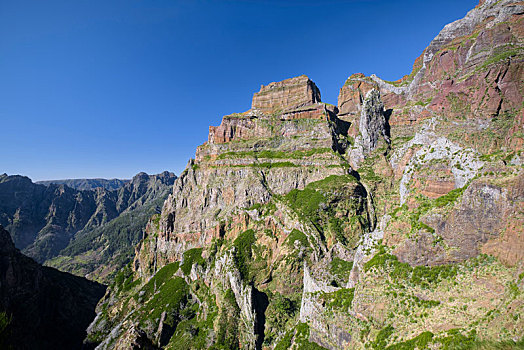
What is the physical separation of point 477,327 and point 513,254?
9570 mm

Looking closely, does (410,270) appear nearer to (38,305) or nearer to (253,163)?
(253,163)

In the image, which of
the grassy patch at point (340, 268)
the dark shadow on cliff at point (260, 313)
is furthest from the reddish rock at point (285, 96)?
the dark shadow on cliff at point (260, 313)

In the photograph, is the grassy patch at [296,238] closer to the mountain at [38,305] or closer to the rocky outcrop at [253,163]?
the rocky outcrop at [253,163]

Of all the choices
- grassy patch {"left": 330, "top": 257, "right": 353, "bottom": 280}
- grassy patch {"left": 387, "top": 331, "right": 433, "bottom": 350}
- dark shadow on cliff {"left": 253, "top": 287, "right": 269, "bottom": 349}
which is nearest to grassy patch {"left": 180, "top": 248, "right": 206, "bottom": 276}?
dark shadow on cliff {"left": 253, "top": 287, "right": 269, "bottom": 349}

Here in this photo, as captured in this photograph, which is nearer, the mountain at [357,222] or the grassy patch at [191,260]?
the mountain at [357,222]

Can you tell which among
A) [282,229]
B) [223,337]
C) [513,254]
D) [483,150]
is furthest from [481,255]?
[223,337]

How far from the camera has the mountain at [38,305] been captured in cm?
7750

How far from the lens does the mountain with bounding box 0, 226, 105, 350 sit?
77500mm

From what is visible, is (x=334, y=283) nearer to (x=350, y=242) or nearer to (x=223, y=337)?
(x=350, y=242)

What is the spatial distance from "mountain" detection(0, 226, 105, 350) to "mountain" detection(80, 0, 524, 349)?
11.0 meters

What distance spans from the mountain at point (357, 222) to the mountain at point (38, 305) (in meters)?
11.0

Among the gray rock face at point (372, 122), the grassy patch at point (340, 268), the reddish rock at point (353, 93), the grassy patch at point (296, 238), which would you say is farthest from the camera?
the reddish rock at point (353, 93)

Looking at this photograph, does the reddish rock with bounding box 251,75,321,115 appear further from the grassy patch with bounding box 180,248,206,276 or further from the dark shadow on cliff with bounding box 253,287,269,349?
the dark shadow on cliff with bounding box 253,287,269,349

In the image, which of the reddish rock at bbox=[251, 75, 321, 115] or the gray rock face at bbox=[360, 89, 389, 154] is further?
the reddish rock at bbox=[251, 75, 321, 115]
